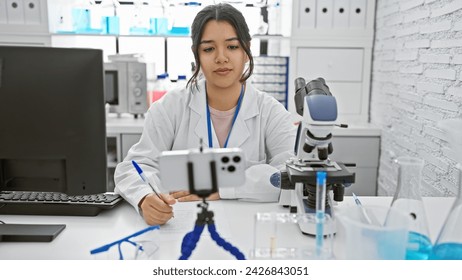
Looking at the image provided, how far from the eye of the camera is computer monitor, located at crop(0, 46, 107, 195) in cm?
96

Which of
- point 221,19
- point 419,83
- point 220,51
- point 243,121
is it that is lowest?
point 243,121

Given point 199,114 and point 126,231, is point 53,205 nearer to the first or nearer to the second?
point 126,231

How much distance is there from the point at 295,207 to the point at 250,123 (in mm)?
503

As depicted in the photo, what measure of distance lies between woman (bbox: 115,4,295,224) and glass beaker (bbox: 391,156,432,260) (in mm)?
452

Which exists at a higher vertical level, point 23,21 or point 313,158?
point 23,21

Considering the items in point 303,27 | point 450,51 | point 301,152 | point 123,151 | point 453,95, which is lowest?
point 123,151

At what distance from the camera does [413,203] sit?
862 millimetres

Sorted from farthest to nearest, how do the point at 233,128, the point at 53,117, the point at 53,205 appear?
the point at 233,128 < the point at 53,205 < the point at 53,117

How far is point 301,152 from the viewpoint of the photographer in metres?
1.09

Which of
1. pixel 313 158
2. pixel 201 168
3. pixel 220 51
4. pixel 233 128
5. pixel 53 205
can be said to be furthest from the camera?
pixel 233 128

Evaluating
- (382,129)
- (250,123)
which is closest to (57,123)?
(250,123)

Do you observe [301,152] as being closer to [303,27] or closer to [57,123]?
[57,123]

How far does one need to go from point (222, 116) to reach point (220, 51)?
274mm

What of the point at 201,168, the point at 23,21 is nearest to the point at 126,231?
the point at 201,168
